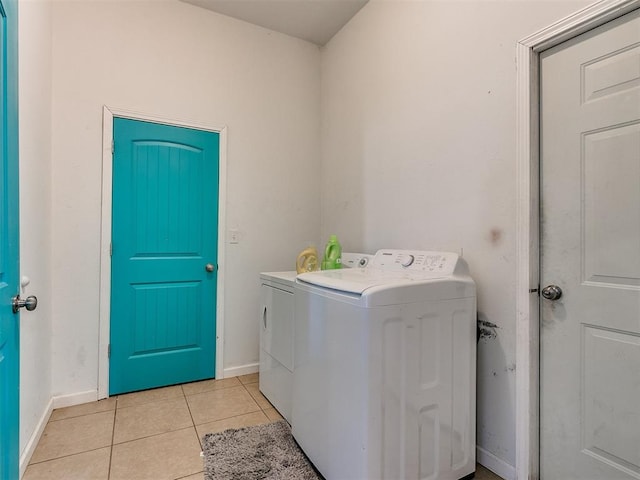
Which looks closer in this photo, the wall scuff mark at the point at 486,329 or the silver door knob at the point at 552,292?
the silver door knob at the point at 552,292

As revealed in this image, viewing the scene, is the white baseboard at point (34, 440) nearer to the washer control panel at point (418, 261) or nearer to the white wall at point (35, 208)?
the white wall at point (35, 208)

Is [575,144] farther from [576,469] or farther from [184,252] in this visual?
[184,252]

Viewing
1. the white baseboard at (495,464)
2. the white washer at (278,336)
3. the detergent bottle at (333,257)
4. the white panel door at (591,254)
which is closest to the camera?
the white panel door at (591,254)

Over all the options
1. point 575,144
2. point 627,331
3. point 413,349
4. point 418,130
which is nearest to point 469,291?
point 413,349

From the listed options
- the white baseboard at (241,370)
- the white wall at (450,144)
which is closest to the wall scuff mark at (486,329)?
the white wall at (450,144)

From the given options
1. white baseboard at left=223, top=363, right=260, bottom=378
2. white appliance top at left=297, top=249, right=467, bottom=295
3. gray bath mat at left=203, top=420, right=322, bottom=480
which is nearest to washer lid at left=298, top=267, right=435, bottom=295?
white appliance top at left=297, top=249, right=467, bottom=295

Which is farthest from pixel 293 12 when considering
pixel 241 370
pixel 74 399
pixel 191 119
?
pixel 74 399

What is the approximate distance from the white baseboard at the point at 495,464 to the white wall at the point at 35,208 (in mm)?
2209

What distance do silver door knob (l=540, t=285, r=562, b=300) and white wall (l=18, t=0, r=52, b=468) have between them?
2.38m

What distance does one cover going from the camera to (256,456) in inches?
66.3

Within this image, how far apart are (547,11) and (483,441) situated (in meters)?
1.98

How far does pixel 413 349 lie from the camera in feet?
4.43

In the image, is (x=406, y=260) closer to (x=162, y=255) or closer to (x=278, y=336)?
(x=278, y=336)

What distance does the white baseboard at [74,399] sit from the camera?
218 centimetres
